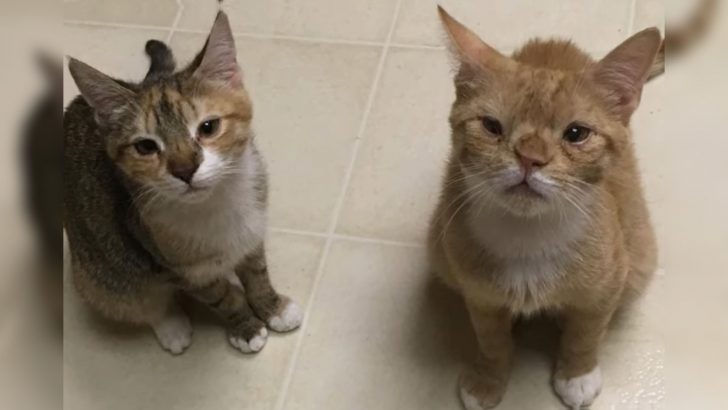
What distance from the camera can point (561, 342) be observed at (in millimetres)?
1440

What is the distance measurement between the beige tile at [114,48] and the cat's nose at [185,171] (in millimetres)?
875

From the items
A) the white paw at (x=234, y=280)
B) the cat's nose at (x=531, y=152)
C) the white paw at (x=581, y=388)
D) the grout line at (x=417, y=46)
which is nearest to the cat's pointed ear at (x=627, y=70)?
the cat's nose at (x=531, y=152)

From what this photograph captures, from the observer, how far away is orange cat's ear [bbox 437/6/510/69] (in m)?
1.12

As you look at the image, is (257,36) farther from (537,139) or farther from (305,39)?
(537,139)

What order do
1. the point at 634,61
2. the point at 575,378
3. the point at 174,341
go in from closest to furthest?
the point at 634,61, the point at 575,378, the point at 174,341

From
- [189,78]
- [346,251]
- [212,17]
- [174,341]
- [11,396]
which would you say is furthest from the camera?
[212,17]

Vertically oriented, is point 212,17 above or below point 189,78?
below

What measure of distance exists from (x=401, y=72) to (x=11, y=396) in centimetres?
157

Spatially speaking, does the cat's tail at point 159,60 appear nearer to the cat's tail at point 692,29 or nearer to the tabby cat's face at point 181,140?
the tabby cat's face at point 181,140

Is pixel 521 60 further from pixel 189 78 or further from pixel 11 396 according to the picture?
pixel 11 396

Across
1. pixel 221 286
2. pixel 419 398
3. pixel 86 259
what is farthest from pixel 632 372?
pixel 86 259

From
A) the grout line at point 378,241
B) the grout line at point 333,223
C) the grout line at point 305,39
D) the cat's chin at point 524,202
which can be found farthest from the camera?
the grout line at point 305,39

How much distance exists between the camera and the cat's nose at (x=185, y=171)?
47.4 inches

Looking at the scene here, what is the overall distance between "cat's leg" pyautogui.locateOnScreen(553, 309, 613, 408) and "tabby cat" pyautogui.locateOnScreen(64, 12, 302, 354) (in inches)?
20.0
